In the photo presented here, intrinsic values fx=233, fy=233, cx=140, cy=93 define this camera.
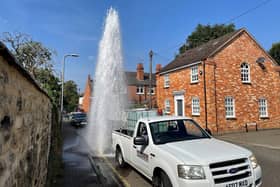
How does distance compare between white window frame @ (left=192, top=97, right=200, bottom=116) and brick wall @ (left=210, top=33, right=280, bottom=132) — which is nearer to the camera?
brick wall @ (left=210, top=33, right=280, bottom=132)

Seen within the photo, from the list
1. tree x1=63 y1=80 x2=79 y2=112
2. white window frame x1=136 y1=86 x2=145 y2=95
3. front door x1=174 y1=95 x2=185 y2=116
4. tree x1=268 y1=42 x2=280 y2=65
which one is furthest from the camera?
tree x1=63 y1=80 x2=79 y2=112

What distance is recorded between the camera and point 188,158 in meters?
4.47

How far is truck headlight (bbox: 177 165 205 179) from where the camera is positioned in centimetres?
427

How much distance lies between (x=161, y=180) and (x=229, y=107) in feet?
56.6

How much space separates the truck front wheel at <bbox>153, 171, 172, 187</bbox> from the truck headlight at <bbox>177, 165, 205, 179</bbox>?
43cm

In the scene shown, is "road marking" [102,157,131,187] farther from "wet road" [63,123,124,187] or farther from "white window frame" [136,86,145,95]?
"white window frame" [136,86,145,95]

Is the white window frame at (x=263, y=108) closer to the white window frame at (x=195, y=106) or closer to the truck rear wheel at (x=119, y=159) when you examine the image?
the white window frame at (x=195, y=106)

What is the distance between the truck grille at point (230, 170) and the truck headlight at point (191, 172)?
0.21 m

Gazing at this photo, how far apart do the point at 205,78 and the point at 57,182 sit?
16086mm

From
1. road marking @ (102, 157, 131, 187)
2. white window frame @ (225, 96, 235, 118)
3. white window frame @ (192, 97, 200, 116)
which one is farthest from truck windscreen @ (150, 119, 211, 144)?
white window frame @ (225, 96, 235, 118)

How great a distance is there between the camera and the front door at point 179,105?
75.8 feet

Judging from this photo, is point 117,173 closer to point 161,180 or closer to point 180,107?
point 161,180

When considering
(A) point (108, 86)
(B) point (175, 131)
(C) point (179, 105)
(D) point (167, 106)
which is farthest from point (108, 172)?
(D) point (167, 106)

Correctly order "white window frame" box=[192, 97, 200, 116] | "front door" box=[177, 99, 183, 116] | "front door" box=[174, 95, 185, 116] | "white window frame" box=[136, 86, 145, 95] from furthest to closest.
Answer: "white window frame" box=[136, 86, 145, 95] < "front door" box=[177, 99, 183, 116] < "front door" box=[174, 95, 185, 116] < "white window frame" box=[192, 97, 200, 116]
